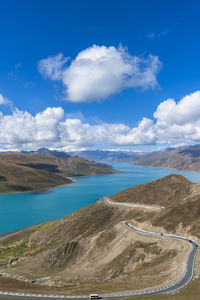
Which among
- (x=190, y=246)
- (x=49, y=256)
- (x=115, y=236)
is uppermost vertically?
(x=190, y=246)

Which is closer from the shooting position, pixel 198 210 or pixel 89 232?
pixel 198 210

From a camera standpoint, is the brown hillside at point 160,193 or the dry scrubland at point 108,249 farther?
the brown hillside at point 160,193

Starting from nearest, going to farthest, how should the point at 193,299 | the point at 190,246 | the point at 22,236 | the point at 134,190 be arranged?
the point at 193,299, the point at 190,246, the point at 22,236, the point at 134,190

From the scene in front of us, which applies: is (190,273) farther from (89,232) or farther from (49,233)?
(49,233)

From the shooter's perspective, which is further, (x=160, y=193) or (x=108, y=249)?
(x=160, y=193)

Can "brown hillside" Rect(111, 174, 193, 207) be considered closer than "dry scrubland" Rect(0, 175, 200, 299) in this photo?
No

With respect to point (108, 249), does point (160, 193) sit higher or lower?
higher

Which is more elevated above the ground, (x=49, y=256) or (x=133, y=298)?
(x=133, y=298)

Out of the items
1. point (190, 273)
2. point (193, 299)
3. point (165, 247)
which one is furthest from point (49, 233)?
point (193, 299)
